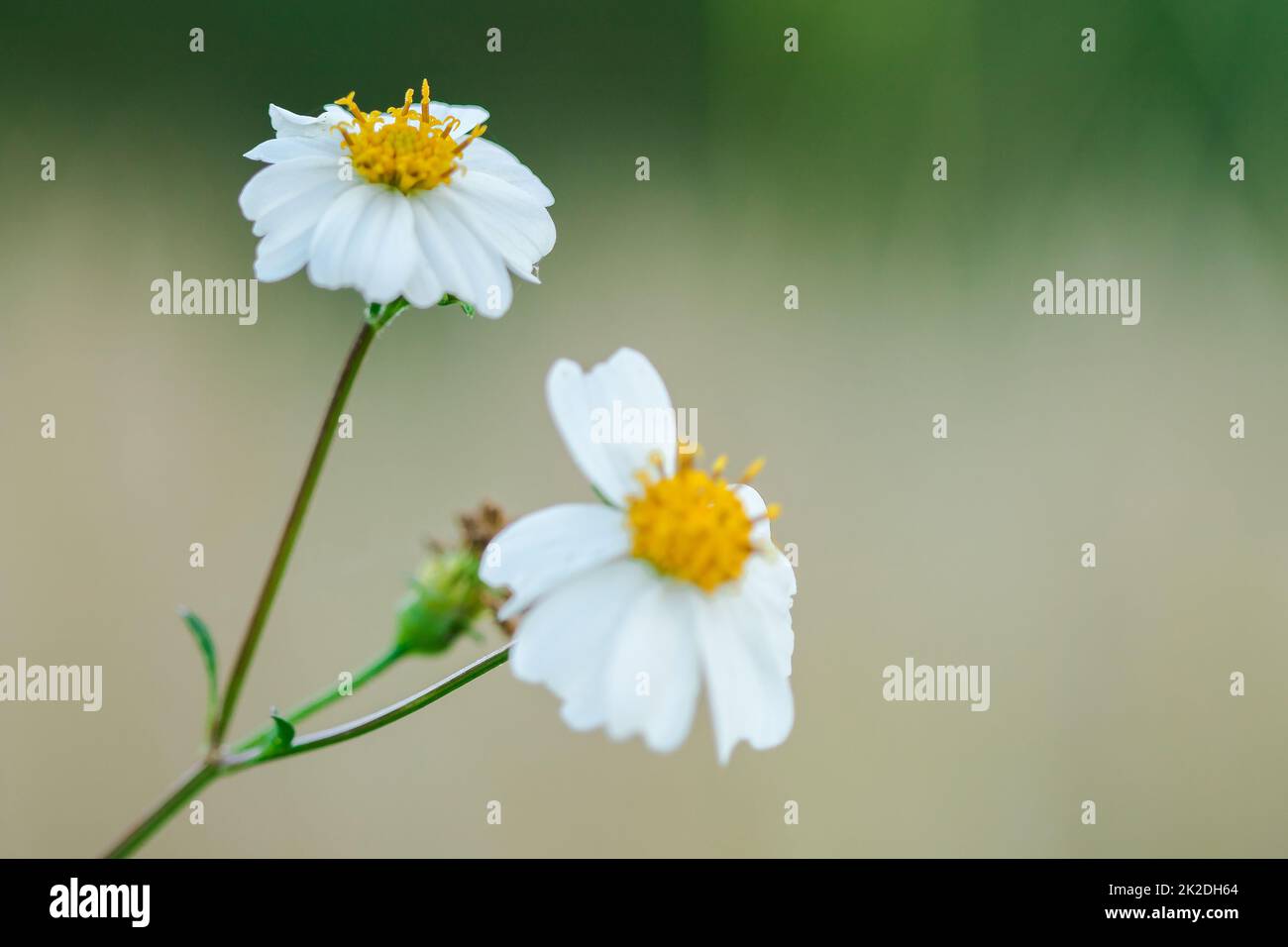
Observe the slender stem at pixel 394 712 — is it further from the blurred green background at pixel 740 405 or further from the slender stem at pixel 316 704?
the blurred green background at pixel 740 405

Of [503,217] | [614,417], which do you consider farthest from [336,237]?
[614,417]

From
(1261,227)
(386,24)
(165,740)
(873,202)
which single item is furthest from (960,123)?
(165,740)

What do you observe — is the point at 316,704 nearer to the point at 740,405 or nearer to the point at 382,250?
the point at 382,250

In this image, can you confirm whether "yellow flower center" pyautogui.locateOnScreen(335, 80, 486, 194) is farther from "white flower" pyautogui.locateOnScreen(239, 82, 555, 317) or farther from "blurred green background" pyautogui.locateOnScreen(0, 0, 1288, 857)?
"blurred green background" pyautogui.locateOnScreen(0, 0, 1288, 857)

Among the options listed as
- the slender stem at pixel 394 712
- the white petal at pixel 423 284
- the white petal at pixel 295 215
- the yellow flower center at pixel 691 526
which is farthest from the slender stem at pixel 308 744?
the white petal at pixel 295 215
